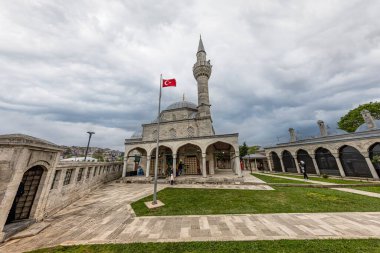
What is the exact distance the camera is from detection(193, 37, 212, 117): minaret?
970 inches

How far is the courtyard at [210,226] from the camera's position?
441cm

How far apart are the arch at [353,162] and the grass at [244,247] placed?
19.7 m

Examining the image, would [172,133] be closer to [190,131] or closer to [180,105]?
[190,131]

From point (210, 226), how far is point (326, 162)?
2412cm

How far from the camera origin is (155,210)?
781 cm

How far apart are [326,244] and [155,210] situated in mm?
7089

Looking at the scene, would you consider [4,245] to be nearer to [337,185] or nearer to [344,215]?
[344,215]

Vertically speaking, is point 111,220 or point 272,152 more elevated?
point 272,152

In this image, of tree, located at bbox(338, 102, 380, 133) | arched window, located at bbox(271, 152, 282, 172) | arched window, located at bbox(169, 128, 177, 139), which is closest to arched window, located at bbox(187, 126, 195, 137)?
arched window, located at bbox(169, 128, 177, 139)

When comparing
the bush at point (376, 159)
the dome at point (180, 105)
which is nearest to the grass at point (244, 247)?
the bush at point (376, 159)

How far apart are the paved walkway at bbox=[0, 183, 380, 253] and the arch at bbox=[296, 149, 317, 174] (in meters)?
19.1

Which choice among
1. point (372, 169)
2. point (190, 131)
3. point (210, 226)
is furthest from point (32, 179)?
point (372, 169)

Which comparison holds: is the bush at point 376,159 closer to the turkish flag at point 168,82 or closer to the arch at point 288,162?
the arch at point 288,162

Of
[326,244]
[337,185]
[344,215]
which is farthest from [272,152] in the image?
[326,244]
